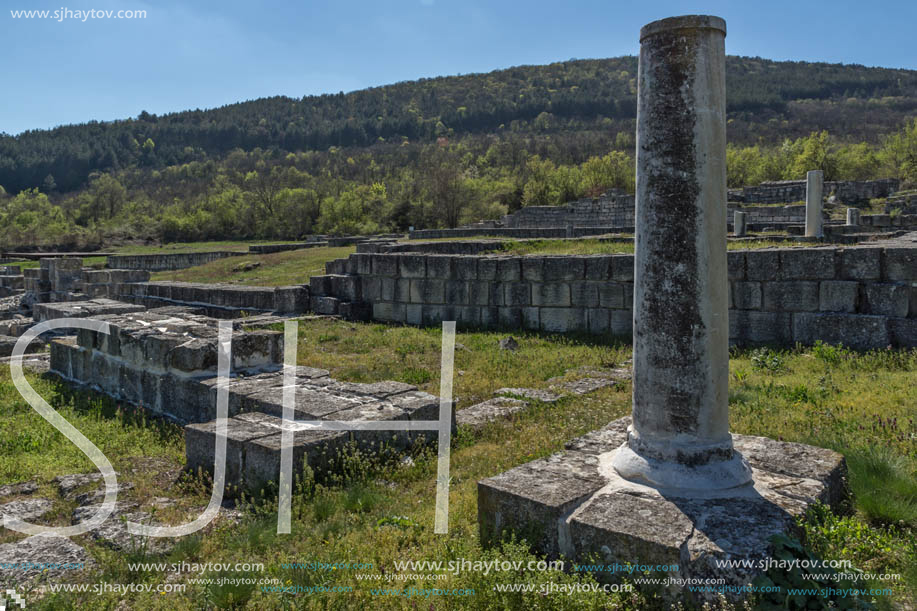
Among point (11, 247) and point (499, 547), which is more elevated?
point (11, 247)

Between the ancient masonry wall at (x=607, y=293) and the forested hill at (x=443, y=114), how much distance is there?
9724 cm

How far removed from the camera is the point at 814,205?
17.6 m

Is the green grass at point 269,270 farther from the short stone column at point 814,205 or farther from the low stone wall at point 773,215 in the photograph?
the low stone wall at point 773,215

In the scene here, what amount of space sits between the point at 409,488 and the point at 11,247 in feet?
142

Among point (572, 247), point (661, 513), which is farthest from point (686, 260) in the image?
point (572, 247)

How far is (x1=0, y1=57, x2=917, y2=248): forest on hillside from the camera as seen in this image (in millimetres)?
46469

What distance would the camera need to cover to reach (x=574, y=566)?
358 cm

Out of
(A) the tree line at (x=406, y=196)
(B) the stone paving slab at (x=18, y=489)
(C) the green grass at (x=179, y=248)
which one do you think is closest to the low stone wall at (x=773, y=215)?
(A) the tree line at (x=406, y=196)

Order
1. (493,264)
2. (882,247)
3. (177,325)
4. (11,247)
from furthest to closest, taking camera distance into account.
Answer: (11,247) < (493,264) < (882,247) < (177,325)

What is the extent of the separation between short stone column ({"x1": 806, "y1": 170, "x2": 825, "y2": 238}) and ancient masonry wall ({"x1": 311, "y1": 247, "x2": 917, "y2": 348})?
859 cm

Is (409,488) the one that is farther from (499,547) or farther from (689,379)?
(689,379)

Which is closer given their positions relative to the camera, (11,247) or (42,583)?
(42,583)

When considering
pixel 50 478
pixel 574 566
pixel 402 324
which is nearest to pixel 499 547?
pixel 574 566

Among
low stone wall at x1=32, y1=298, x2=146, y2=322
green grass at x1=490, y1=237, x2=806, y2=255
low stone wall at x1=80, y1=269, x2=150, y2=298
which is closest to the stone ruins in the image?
green grass at x1=490, y1=237, x2=806, y2=255
